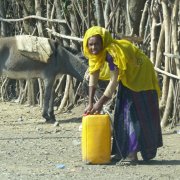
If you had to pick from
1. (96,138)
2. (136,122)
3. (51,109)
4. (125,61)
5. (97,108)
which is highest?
(125,61)

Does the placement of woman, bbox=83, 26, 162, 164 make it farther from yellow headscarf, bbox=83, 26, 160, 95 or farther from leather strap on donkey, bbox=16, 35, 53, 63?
leather strap on donkey, bbox=16, 35, 53, 63

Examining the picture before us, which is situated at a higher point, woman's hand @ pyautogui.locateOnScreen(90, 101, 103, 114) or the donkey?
the donkey

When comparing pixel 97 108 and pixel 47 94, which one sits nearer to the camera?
pixel 97 108

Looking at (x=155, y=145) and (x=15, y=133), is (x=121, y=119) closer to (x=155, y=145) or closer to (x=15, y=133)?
(x=155, y=145)

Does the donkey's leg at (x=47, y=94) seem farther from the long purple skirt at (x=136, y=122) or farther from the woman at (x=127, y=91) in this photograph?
the long purple skirt at (x=136, y=122)

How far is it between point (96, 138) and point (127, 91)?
607 millimetres

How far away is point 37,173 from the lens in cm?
761


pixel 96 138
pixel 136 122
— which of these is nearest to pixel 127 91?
pixel 136 122

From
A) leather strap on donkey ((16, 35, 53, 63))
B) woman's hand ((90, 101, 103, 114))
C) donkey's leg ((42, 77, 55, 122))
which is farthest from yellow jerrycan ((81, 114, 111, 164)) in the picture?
leather strap on donkey ((16, 35, 53, 63))

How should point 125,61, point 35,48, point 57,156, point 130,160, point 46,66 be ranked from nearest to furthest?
point 125,61
point 130,160
point 57,156
point 35,48
point 46,66

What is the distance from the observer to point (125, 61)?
24.7ft

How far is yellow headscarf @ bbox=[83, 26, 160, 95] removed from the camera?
7543mm

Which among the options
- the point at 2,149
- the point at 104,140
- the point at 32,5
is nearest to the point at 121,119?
the point at 104,140

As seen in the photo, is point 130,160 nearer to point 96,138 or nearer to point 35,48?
point 96,138
